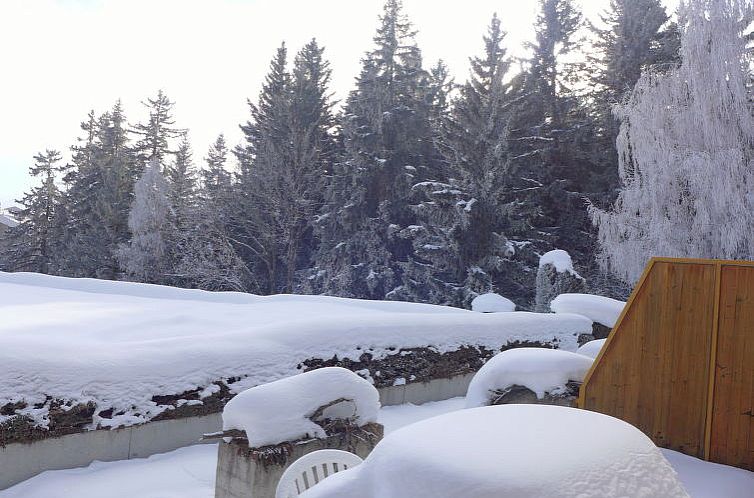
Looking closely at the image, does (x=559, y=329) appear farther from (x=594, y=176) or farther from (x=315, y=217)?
(x=315, y=217)

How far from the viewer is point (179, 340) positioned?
5.54m

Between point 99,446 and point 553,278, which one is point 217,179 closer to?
point 553,278

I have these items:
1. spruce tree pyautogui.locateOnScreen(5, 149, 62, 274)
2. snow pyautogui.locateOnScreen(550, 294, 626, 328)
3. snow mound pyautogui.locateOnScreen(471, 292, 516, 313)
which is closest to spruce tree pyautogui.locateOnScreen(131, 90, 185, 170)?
spruce tree pyautogui.locateOnScreen(5, 149, 62, 274)

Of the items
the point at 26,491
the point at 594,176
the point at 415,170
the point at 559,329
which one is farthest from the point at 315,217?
the point at 26,491

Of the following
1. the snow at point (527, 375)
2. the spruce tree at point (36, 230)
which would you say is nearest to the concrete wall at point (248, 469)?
the snow at point (527, 375)

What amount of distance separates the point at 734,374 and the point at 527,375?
1.80m

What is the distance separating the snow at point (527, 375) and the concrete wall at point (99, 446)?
2564 mm

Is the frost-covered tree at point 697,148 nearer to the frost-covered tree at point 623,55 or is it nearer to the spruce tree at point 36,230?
the frost-covered tree at point 623,55

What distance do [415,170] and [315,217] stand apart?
194 inches

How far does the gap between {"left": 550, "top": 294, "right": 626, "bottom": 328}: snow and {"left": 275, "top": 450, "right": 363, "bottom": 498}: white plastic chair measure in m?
8.36

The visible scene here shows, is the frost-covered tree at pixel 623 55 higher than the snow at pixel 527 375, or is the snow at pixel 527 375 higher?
the frost-covered tree at pixel 623 55

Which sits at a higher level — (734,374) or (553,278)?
(553,278)

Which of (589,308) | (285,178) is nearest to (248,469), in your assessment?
(589,308)

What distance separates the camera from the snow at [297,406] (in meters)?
3.88
